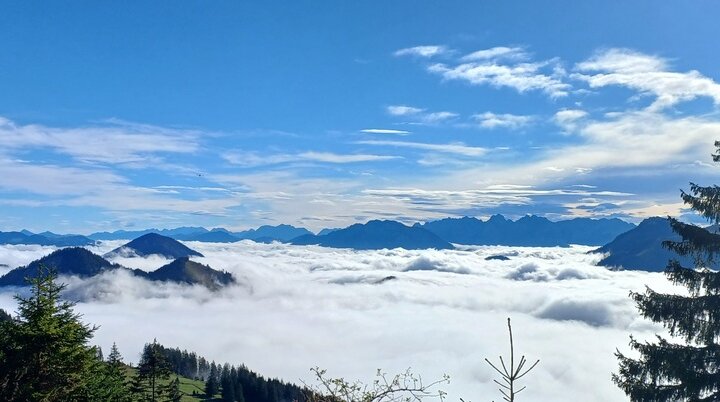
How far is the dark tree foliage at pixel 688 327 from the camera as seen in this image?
765 inches

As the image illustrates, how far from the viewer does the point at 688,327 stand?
19766 millimetres

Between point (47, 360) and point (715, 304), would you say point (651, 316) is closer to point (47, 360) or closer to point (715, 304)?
point (715, 304)

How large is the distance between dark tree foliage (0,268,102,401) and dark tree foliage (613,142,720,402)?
2454cm

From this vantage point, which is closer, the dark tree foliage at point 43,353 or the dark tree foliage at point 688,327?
the dark tree foliage at point 688,327

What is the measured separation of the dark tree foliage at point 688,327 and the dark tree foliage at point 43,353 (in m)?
24.5

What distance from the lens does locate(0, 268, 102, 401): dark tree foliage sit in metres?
22.3

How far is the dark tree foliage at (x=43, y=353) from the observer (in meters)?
22.3

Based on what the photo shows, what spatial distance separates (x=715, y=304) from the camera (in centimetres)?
1916

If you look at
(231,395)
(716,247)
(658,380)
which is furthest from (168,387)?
(231,395)

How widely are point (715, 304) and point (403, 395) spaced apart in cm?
1598

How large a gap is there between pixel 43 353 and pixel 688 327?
90.4 ft

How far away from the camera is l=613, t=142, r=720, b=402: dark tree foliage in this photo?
19.4 meters

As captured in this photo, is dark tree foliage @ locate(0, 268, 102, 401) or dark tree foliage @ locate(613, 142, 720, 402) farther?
dark tree foliage @ locate(0, 268, 102, 401)

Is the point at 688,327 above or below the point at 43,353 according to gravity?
above
